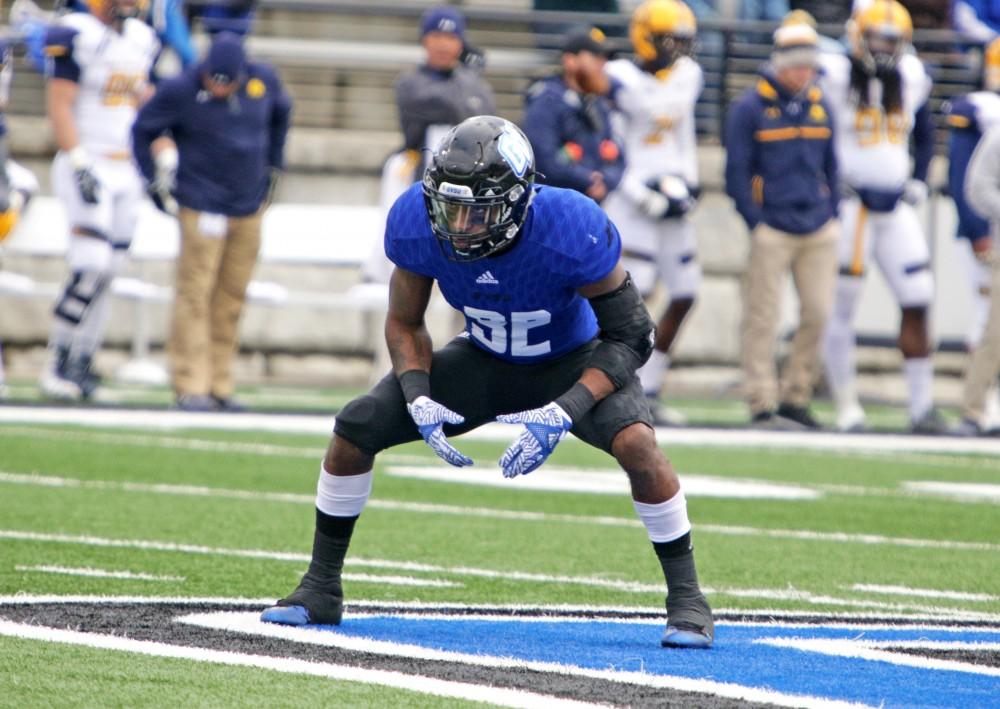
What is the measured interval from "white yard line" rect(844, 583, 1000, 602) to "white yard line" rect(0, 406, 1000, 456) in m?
4.97

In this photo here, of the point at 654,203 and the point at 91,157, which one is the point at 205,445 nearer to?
the point at 91,157

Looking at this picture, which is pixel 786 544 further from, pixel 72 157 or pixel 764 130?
pixel 72 157

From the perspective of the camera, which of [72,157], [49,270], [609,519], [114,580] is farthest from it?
[49,270]

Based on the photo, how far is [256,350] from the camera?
643 inches

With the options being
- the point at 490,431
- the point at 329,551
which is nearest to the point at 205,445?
the point at 490,431

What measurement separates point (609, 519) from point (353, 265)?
8.22m

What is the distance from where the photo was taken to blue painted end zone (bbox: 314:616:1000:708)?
4.29 metres

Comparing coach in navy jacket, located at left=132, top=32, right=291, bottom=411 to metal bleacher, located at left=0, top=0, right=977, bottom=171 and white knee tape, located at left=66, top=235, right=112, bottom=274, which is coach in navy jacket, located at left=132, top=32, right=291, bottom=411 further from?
metal bleacher, located at left=0, top=0, right=977, bottom=171

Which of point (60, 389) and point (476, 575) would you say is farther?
point (60, 389)

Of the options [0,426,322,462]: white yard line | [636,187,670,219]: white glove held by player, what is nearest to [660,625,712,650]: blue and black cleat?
[0,426,322,462]: white yard line

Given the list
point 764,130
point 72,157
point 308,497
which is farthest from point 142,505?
point 764,130

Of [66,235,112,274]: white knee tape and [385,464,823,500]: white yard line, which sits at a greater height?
[66,235,112,274]: white knee tape

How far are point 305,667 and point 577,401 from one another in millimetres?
1038

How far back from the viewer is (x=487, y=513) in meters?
7.99
